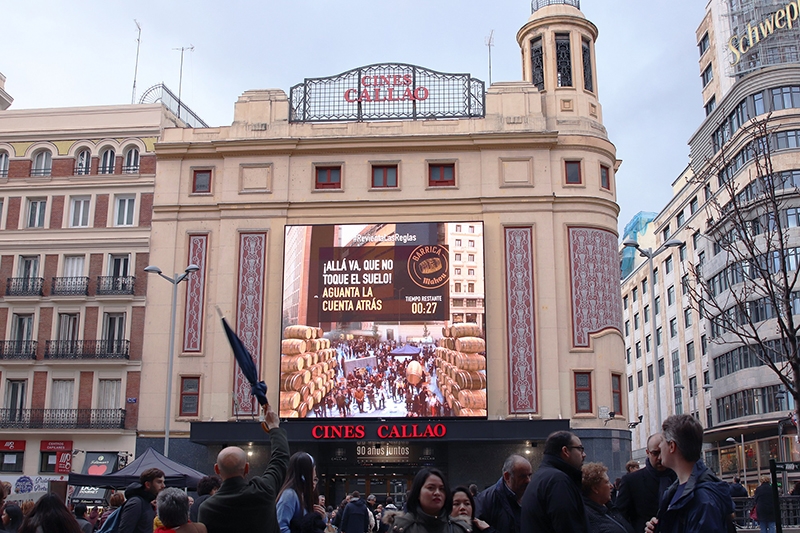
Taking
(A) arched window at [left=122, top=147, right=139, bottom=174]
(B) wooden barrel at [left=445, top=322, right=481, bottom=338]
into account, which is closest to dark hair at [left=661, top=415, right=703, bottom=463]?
(B) wooden barrel at [left=445, top=322, right=481, bottom=338]

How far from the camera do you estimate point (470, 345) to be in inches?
1364

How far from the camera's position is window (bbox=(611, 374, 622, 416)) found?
36094 millimetres

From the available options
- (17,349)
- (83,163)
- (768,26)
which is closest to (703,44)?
(768,26)

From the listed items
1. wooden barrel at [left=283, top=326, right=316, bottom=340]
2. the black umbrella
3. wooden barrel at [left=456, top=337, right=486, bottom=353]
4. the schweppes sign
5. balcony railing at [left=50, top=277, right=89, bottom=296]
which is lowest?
the black umbrella

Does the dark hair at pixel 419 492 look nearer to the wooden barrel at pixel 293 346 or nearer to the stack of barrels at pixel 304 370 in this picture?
the stack of barrels at pixel 304 370

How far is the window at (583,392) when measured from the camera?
35.3 metres

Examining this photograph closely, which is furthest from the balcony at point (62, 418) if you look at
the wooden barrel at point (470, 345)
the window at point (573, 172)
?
the window at point (573, 172)

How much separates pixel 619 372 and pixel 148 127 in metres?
24.1

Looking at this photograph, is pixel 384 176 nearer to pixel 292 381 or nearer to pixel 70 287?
pixel 292 381

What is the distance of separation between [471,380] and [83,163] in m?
21.3

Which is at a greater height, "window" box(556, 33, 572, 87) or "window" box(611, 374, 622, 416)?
"window" box(556, 33, 572, 87)

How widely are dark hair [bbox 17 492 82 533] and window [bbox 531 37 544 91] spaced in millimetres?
36091

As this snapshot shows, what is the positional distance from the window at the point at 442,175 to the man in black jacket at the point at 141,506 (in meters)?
29.8

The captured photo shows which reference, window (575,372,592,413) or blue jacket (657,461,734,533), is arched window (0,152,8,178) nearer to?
window (575,372,592,413)
